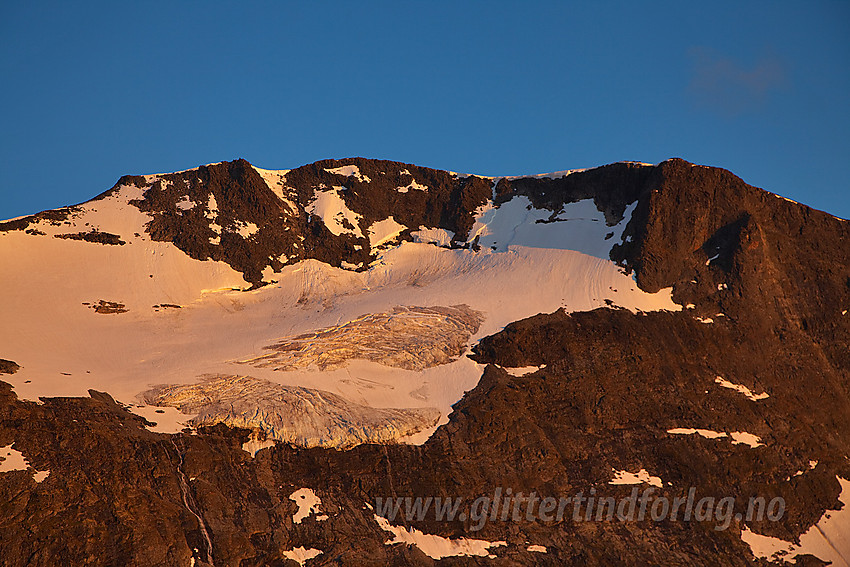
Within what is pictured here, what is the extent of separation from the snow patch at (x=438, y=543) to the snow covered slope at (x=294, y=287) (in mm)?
7528

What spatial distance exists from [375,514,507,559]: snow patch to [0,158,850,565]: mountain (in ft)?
0.58

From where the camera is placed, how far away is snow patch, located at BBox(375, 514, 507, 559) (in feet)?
148

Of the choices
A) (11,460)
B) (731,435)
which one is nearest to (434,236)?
(731,435)

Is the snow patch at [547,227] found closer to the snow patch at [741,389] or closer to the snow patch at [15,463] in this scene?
the snow patch at [741,389]

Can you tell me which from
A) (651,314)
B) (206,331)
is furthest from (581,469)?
(206,331)

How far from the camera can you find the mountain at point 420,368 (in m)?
45.4

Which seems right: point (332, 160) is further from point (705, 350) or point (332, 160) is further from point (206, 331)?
point (705, 350)

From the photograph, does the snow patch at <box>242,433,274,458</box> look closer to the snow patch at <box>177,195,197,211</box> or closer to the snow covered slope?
the snow covered slope

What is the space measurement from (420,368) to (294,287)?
62.1 ft

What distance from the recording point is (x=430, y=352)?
6106 centimetres

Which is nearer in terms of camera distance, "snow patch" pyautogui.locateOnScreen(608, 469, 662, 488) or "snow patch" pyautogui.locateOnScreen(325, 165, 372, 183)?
"snow patch" pyautogui.locateOnScreen(608, 469, 662, 488)

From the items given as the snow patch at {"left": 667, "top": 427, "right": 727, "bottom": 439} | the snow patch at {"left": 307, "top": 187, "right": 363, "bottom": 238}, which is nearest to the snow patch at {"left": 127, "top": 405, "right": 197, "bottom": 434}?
the snow patch at {"left": 667, "top": 427, "right": 727, "bottom": 439}

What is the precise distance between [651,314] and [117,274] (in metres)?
44.8

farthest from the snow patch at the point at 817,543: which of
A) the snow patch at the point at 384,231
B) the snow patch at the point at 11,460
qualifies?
the snow patch at the point at 384,231
